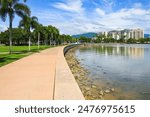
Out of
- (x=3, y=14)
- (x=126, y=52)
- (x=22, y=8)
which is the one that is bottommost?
(x=126, y=52)

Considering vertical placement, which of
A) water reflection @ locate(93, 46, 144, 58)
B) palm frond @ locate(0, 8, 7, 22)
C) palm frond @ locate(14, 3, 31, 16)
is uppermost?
palm frond @ locate(14, 3, 31, 16)

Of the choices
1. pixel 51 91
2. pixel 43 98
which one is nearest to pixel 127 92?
pixel 51 91

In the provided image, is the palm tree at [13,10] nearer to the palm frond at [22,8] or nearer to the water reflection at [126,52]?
the palm frond at [22,8]

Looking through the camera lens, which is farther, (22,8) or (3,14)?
(22,8)

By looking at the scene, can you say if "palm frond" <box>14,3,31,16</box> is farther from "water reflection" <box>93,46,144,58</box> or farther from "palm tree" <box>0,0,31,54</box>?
"water reflection" <box>93,46,144,58</box>

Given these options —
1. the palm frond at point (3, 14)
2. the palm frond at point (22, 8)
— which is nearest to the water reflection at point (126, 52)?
the palm frond at point (22, 8)

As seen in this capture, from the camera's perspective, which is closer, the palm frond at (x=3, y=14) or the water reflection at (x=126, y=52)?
the palm frond at (x=3, y=14)

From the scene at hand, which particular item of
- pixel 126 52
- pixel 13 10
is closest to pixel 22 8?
pixel 13 10

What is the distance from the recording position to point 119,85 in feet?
49.9

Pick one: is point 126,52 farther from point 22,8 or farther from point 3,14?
point 3,14

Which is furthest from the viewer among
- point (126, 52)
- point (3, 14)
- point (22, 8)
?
point (126, 52)

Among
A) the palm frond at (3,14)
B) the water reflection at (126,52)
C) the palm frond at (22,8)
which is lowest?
the water reflection at (126,52)

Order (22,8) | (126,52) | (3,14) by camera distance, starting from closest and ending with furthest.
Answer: (3,14)
(22,8)
(126,52)

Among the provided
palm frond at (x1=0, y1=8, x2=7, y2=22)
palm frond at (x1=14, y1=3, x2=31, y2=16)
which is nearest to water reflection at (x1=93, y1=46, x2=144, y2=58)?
palm frond at (x1=14, y1=3, x2=31, y2=16)
